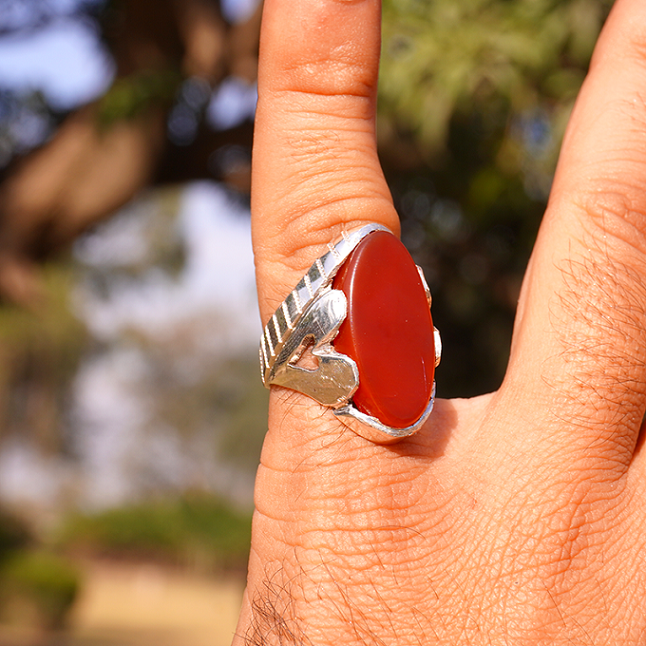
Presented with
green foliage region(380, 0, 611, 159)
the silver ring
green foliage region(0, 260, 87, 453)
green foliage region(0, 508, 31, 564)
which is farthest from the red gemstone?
green foliage region(0, 260, 87, 453)

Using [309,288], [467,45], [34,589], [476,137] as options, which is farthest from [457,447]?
[34,589]

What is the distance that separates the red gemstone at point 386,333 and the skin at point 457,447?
109 millimetres

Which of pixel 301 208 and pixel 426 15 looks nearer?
pixel 301 208

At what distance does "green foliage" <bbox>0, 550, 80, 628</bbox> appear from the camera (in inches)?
499

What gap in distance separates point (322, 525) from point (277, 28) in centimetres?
89

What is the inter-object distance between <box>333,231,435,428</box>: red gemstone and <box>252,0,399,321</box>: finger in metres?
0.13

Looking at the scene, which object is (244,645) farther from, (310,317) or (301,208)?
(301,208)

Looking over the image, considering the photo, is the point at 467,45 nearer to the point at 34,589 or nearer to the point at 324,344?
the point at 324,344

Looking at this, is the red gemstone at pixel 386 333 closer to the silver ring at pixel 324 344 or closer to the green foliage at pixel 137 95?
the silver ring at pixel 324 344

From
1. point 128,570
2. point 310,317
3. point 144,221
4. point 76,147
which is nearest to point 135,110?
point 76,147

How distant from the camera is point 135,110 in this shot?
4738 mm

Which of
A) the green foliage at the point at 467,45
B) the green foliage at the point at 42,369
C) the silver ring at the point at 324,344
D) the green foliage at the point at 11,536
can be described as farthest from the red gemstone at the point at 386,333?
the green foliage at the point at 42,369

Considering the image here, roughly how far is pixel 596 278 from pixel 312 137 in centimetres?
59

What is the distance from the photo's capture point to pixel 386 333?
113 centimetres
